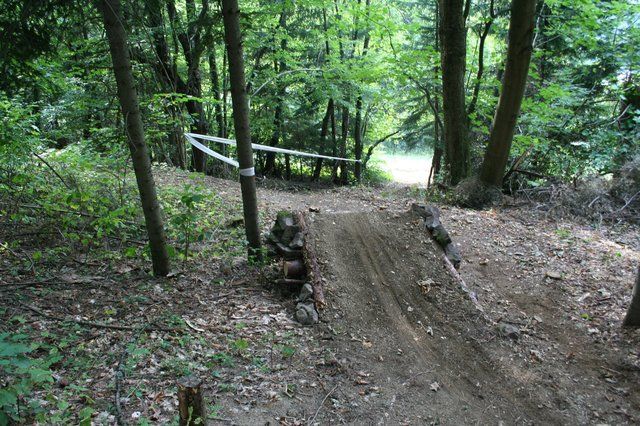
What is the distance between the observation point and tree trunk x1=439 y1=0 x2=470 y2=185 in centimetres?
837

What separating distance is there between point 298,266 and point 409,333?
5.09 feet

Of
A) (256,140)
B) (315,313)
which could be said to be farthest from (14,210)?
(256,140)

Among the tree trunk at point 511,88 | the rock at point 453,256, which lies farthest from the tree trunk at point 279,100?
the rock at point 453,256

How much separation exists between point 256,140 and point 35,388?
54.5 feet

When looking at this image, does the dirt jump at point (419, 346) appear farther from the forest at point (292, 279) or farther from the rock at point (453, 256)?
the rock at point (453, 256)

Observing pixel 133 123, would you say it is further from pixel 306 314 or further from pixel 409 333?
pixel 409 333

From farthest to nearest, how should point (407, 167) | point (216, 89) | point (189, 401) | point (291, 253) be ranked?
point (407, 167), point (216, 89), point (291, 253), point (189, 401)

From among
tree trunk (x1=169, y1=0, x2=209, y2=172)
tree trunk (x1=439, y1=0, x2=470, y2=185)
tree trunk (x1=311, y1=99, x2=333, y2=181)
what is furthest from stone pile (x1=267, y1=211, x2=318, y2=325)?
tree trunk (x1=311, y1=99, x2=333, y2=181)

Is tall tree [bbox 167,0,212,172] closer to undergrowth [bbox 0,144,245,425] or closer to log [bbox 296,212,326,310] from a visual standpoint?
undergrowth [bbox 0,144,245,425]

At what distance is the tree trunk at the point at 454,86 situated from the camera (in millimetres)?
8367

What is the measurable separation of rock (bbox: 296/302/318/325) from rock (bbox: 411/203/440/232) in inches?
93.5

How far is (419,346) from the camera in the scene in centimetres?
431

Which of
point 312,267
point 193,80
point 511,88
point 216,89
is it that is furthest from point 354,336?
point 216,89

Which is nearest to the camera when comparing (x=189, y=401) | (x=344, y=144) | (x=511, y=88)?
(x=189, y=401)
